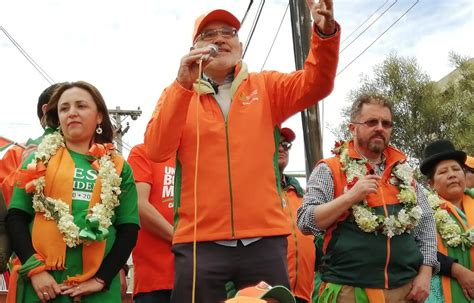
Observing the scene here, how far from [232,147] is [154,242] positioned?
58.2 inches

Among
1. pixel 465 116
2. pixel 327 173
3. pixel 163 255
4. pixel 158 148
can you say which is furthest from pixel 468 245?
pixel 465 116

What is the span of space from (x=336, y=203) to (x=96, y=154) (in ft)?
5.01

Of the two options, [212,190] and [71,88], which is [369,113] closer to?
[212,190]

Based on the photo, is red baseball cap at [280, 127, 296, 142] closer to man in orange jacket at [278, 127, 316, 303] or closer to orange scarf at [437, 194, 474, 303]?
man in orange jacket at [278, 127, 316, 303]

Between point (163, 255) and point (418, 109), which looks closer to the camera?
point (163, 255)

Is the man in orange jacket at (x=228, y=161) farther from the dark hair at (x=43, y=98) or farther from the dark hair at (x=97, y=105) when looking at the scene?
the dark hair at (x=43, y=98)

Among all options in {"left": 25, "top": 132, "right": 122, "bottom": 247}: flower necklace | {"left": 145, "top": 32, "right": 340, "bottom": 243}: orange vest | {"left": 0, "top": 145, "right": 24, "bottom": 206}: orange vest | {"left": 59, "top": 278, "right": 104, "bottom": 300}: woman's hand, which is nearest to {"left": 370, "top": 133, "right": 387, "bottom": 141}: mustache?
{"left": 145, "top": 32, "right": 340, "bottom": 243}: orange vest

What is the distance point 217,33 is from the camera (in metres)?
3.71

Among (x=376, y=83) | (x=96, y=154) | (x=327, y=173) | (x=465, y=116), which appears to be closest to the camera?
(x=96, y=154)

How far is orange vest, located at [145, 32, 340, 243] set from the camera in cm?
337

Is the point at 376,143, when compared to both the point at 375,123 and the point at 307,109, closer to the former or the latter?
the point at 375,123

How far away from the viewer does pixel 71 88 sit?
4.05 m

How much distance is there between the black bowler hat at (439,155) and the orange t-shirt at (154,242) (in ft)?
7.41

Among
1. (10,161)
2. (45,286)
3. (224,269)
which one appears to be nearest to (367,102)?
(224,269)
